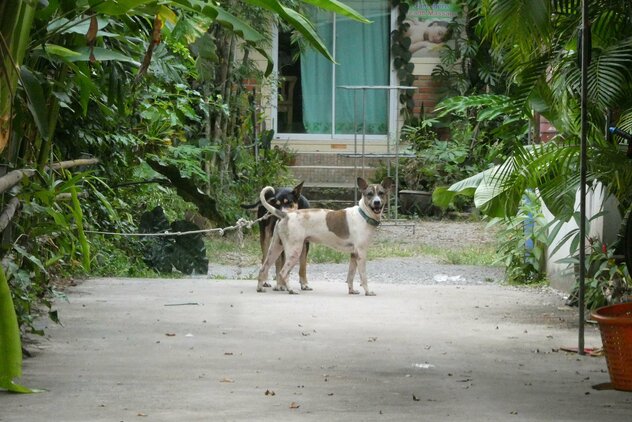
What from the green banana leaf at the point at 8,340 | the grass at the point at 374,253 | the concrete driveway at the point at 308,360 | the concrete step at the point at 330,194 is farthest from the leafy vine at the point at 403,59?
the green banana leaf at the point at 8,340

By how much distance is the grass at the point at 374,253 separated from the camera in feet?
49.9

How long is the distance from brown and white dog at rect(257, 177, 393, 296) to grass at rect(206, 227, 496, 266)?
9.57 ft

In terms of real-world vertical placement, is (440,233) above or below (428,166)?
below

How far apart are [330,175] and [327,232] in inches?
335

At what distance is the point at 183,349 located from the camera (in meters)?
7.70

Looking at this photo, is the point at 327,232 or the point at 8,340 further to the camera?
the point at 327,232

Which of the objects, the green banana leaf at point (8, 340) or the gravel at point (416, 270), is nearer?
the green banana leaf at point (8, 340)

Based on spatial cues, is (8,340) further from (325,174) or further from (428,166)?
(325,174)

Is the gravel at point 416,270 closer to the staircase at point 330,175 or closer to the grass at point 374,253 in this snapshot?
the grass at point 374,253

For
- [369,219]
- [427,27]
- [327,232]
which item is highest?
[427,27]

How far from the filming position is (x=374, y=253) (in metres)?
15.9

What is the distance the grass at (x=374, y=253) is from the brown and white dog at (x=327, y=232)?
292 centimetres

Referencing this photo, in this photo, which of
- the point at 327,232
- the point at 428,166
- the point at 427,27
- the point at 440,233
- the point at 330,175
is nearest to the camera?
the point at 327,232

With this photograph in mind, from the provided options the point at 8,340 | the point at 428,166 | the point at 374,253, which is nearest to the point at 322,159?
the point at 428,166
